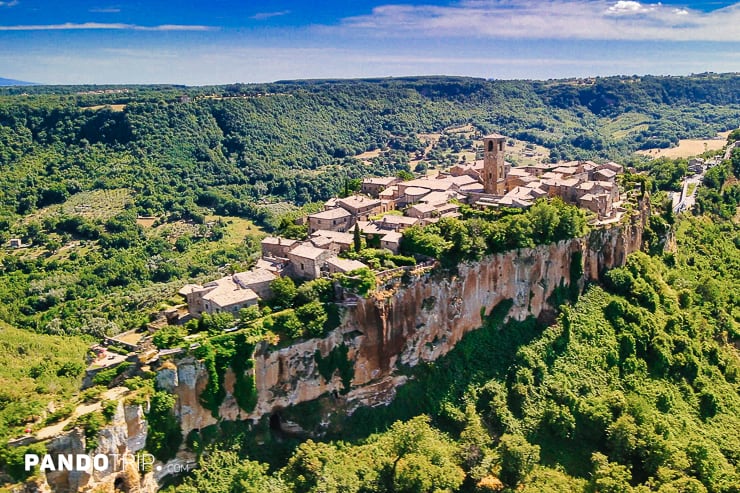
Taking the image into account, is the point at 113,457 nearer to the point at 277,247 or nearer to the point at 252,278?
Result: the point at 252,278

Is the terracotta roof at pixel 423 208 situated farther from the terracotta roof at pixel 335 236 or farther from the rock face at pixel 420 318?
the rock face at pixel 420 318

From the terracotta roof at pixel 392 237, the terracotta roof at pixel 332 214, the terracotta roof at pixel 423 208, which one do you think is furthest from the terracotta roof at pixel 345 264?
the terracotta roof at pixel 423 208

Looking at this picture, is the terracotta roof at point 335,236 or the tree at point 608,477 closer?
the tree at point 608,477

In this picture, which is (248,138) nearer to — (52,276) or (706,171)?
(52,276)

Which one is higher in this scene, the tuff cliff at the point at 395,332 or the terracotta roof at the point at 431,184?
the terracotta roof at the point at 431,184

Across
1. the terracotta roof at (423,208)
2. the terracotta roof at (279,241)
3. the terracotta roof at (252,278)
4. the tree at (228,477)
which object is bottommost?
the tree at (228,477)

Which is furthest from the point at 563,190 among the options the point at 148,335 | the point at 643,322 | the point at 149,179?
the point at 149,179
